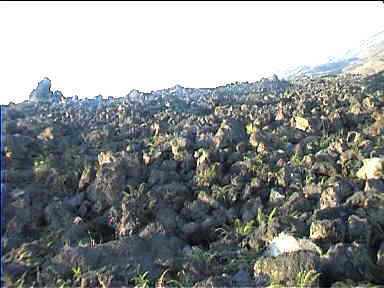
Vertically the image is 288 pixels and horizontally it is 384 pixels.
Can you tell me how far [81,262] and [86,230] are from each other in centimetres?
137

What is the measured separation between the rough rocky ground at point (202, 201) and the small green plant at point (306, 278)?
17 mm

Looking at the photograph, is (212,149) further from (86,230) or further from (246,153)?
(86,230)

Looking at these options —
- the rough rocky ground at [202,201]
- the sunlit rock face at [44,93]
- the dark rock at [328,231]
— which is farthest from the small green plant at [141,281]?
the sunlit rock face at [44,93]

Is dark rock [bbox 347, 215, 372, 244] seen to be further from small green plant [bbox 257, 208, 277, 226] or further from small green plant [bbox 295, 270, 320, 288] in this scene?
small green plant [bbox 295, 270, 320, 288]

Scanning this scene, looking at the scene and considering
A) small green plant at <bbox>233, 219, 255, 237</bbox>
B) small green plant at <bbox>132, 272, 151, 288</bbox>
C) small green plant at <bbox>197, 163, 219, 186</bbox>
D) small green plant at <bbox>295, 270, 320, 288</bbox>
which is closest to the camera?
small green plant at <bbox>295, 270, 320, 288</bbox>

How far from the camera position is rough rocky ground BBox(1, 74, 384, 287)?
7461 mm

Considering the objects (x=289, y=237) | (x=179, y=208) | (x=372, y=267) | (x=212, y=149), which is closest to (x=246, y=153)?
(x=212, y=149)

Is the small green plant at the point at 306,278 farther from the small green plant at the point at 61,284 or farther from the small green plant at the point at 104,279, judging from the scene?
the small green plant at the point at 61,284

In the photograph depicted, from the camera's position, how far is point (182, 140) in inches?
481

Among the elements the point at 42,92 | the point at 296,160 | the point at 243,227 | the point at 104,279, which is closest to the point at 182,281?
the point at 104,279

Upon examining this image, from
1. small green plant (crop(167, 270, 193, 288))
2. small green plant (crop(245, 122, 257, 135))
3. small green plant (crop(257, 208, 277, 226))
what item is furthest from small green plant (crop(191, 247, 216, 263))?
small green plant (crop(245, 122, 257, 135))

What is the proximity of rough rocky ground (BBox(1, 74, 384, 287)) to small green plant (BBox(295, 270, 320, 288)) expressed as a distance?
17mm

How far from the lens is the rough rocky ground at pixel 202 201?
7461mm

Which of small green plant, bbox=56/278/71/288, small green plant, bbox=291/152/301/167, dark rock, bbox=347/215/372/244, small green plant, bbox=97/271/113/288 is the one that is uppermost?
small green plant, bbox=291/152/301/167
